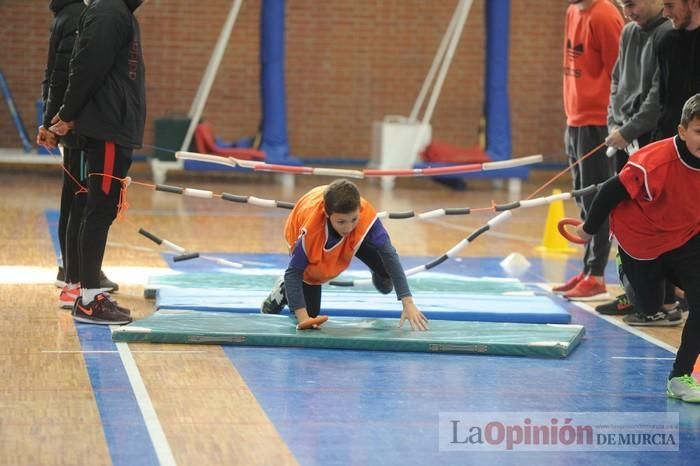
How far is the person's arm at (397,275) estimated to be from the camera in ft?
17.9

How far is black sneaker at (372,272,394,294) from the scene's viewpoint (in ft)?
20.0

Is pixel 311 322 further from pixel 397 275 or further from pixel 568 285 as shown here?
pixel 568 285

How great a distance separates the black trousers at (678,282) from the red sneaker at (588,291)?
1.93m

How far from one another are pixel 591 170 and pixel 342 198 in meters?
2.26

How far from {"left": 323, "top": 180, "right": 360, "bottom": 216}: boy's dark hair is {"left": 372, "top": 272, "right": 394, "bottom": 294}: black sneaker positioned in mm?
927

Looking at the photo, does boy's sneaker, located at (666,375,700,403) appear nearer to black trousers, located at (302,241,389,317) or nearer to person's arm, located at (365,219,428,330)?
person's arm, located at (365,219,428,330)

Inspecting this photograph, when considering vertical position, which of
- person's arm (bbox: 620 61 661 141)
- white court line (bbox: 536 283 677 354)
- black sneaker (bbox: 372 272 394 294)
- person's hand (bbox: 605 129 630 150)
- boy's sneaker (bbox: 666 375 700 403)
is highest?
person's arm (bbox: 620 61 661 141)

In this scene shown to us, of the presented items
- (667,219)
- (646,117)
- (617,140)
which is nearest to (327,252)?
(667,219)

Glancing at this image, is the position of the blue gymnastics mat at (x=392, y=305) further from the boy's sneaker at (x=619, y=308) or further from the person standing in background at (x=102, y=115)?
the person standing in background at (x=102, y=115)

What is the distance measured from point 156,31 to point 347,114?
2.68m

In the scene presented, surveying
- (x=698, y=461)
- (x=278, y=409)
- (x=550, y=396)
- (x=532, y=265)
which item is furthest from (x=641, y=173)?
(x=532, y=265)

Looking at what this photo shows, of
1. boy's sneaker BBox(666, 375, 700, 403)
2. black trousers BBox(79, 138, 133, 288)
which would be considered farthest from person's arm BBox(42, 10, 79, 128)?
boy's sneaker BBox(666, 375, 700, 403)

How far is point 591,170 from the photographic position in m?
6.88

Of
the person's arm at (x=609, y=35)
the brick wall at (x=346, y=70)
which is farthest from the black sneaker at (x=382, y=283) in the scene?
the brick wall at (x=346, y=70)
